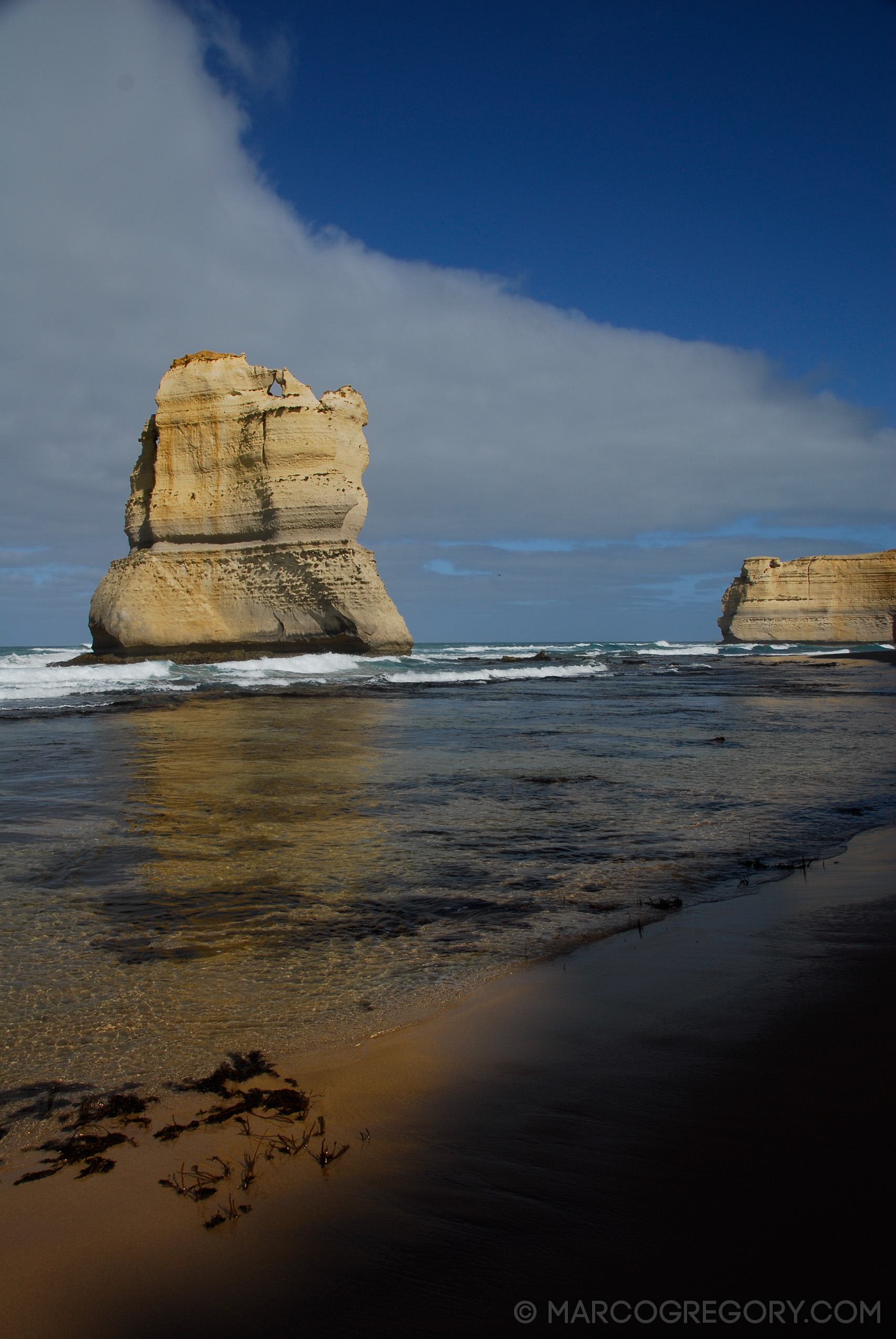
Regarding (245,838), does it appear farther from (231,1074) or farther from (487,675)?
(487,675)

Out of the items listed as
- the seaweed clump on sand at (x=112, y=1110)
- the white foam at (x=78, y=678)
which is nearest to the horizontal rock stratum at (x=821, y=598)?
the white foam at (x=78, y=678)

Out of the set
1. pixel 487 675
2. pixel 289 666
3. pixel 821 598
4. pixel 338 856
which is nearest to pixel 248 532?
pixel 289 666

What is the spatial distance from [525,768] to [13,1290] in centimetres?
614

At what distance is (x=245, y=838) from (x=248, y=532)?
1238 inches

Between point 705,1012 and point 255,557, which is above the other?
point 255,557

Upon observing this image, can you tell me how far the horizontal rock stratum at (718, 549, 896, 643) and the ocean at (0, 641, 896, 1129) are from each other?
60.2 meters

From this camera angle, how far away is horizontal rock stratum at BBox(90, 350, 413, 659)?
32.3 metres

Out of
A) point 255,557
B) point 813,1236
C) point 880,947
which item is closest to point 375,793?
point 880,947

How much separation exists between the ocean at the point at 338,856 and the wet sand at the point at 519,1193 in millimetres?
405

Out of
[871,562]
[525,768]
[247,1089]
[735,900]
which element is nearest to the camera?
[247,1089]

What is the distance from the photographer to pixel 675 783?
634cm

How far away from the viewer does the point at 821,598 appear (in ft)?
216

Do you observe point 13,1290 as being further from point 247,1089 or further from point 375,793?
point 375,793

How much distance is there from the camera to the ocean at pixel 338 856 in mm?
2336
